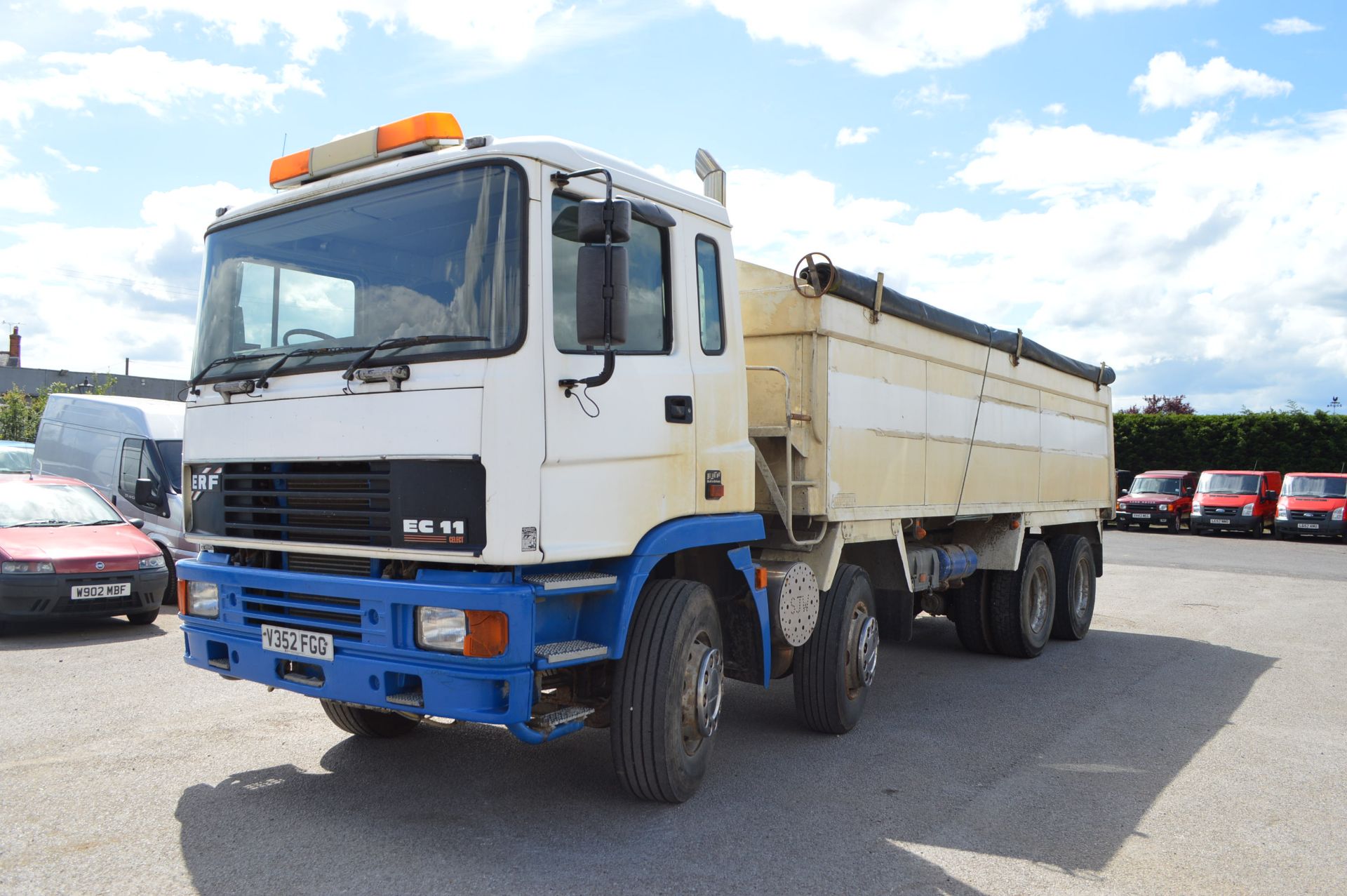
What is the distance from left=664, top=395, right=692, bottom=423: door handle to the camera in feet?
15.6

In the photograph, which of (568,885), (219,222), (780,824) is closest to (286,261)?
(219,222)

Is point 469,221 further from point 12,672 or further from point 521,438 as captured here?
point 12,672

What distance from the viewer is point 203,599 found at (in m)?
4.89

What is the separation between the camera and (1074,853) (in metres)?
4.41

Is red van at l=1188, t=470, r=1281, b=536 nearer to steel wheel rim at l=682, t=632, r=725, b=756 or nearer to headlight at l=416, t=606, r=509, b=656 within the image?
steel wheel rim at l=682, t=632, r=725, b=756

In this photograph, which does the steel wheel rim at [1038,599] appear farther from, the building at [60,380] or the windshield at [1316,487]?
the building at [60,380]

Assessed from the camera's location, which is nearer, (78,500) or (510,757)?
(510,757)

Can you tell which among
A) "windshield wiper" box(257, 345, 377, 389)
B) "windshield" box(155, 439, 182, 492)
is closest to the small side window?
"windshield wiper" box(257, 345, 377, 389)

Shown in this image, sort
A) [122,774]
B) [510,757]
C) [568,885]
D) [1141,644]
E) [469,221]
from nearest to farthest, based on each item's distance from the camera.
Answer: [568,885], [469,221], [122,774], [510,757], [1141,644]

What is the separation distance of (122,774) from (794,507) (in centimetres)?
367

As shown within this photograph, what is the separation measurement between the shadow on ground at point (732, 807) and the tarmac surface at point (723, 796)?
2cm

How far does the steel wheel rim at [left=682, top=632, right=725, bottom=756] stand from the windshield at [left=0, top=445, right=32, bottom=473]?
43.6ft

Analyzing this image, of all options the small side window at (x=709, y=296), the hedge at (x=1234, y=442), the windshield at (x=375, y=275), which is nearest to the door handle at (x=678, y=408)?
the small side window at (x=709, y=296)

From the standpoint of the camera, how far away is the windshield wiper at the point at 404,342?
4117mm
